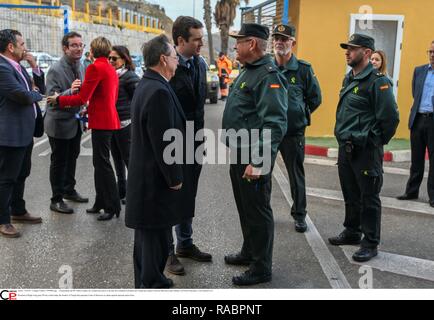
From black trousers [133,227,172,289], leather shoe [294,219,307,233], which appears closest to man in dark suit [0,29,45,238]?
black trousers [133,227,172,289]

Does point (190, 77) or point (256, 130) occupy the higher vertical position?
point (190, 77)

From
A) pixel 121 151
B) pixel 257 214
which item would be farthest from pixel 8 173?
pixel 257 214

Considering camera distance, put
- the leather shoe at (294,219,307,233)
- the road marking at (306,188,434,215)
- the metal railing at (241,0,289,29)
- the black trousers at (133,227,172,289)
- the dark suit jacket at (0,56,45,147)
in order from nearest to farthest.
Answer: the black trousers at (133,227,172,289) < the dark suit jacket at (0,56,45,147) < the leather shoe at (294,219,307,233) < the road marking at (306,188,434,215) < the metal railing at (241,0,289,29)

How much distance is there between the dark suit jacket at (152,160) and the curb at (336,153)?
5.93 metres

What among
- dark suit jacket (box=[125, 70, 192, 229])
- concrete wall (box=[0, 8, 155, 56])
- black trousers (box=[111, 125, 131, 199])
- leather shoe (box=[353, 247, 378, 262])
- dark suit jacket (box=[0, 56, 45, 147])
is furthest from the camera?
concrete wall (box=[0, 8, 155, 56])

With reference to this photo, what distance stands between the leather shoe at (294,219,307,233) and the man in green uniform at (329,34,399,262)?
764 millimetres

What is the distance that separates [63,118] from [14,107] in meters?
0.76

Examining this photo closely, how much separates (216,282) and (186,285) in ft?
0.83

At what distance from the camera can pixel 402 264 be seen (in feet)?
13.5

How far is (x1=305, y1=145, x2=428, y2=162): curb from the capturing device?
8422 millimetres

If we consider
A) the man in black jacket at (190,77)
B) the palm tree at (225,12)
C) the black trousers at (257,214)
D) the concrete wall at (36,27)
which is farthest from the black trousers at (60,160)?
the palm tree at (225,12)

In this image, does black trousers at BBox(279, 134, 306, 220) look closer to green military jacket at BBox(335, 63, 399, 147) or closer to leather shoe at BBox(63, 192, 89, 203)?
green military jacket at BBox(335, 63, 399, 147)

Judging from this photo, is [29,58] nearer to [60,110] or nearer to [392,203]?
[60,110]
